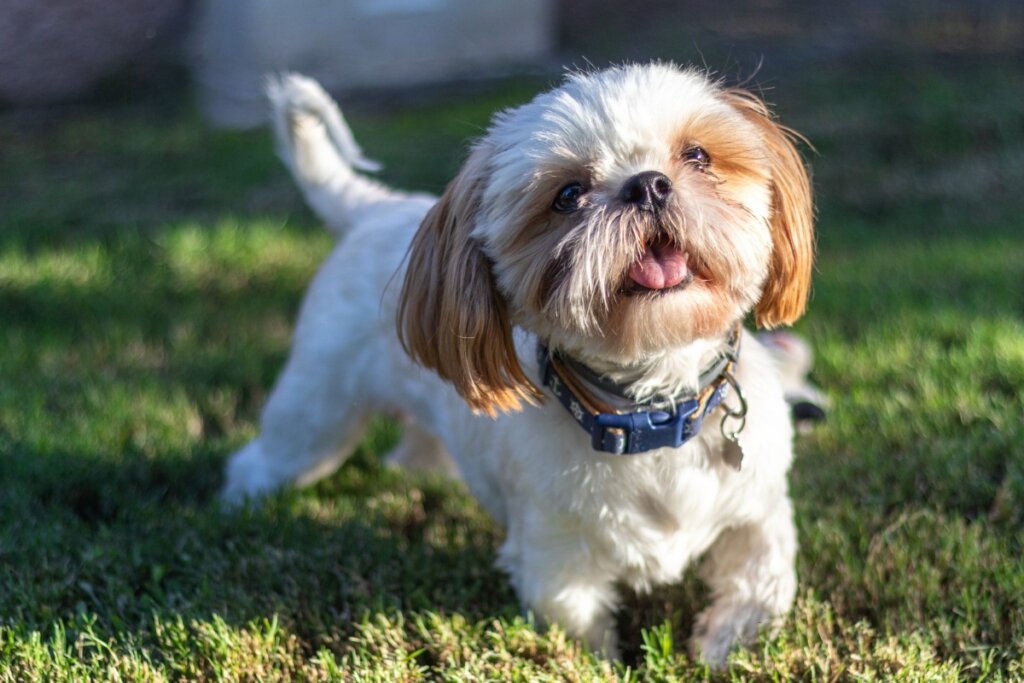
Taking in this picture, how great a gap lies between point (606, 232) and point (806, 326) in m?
2.71

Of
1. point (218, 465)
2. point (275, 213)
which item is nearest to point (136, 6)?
point (275, 213)

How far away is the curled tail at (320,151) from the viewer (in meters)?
3.60

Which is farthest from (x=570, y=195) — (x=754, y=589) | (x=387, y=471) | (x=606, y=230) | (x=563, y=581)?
(x=387, y=471)

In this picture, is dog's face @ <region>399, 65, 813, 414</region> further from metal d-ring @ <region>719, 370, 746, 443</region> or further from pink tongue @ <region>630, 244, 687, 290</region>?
metal d-ring @ <region>719, 370, 746, 443</region>

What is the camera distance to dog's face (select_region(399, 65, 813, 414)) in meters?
2.24

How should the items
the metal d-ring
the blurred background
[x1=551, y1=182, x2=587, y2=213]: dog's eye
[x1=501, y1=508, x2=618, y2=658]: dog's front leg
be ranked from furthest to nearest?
the blurred background → [x1=501, y1=508, x2=618, y2=658]: dog's front leg → the metal d-ring → [x1=551, y1=182, x2=587, y2=213]: dog's eye

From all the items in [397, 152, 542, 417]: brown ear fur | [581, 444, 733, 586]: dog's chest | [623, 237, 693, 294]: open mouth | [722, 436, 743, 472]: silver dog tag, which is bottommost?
[581, 444, 733, 586]: dog's chest

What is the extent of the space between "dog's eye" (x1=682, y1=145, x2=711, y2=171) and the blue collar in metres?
0.46

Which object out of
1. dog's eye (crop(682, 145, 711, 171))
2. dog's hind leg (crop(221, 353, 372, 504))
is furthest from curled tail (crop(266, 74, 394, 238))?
dog's eye (crop(682, 145, 711, 171))

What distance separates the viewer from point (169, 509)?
3.70 metres

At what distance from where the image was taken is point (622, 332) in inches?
91.0

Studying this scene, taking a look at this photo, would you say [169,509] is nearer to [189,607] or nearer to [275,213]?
[189,607]

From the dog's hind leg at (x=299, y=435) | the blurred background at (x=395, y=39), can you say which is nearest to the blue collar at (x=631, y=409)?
the dog's hind leg at (x=299, y=435)

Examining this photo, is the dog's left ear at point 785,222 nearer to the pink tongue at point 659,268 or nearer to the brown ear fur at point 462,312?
the pink tongue at point 659,268
